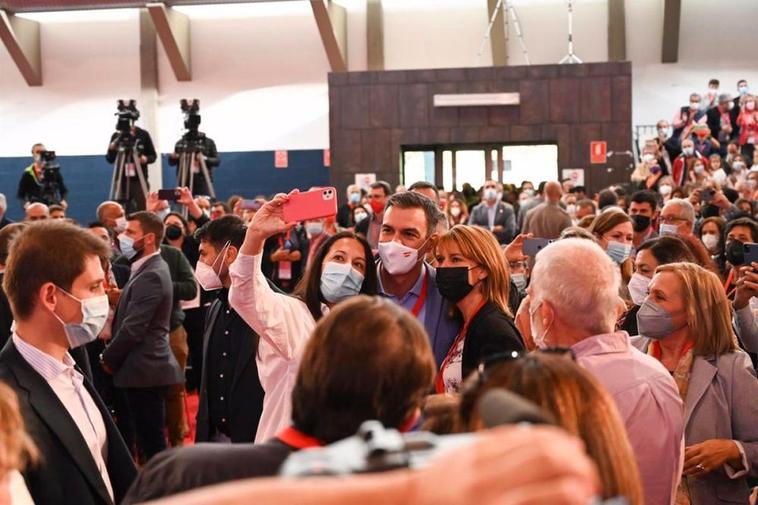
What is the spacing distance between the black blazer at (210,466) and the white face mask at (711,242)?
5.16 meters

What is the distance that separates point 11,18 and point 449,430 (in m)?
19.7

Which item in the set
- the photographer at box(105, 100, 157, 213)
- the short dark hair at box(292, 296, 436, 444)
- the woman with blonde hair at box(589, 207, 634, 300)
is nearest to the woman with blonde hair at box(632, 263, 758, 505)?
the woman with blonde hair at box(589, 207, 634, 300)

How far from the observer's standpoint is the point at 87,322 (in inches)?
97.9

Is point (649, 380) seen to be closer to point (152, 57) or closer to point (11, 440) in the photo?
point (11, 440)

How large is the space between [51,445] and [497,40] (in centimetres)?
1714

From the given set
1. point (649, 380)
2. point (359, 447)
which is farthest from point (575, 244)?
point (359, 447)

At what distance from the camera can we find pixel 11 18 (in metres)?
19.2

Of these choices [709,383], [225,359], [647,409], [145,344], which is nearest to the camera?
[647,409]

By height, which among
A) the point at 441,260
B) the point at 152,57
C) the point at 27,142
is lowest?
the point at 441,260

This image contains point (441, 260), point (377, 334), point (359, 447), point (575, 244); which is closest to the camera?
point (359, 447)

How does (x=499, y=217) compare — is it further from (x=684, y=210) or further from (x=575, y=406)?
(x=575, y=406)

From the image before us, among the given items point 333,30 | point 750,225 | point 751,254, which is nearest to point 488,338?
point 751,254

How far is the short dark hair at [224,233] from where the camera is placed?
4.08 metres

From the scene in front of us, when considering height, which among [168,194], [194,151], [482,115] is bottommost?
[168,194]
